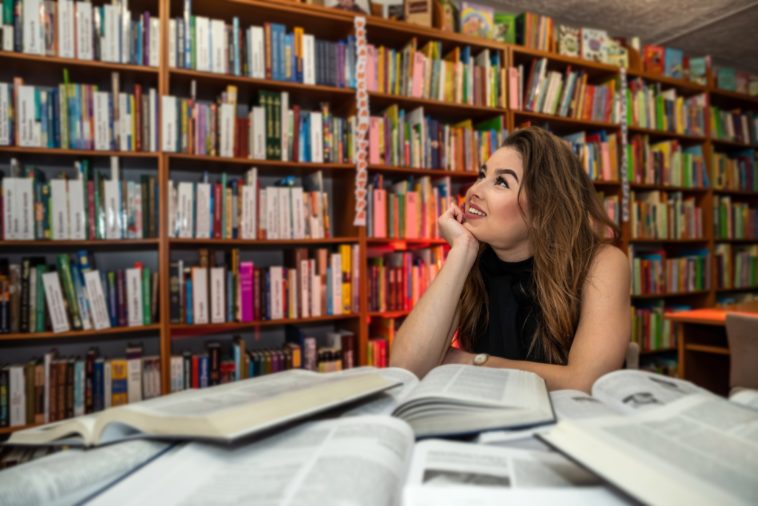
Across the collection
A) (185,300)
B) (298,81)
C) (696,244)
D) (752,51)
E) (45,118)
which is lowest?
(185,300)

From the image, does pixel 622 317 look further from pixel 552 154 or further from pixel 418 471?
pixel 418 471

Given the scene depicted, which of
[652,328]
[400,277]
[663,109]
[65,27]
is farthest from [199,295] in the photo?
[663,109]

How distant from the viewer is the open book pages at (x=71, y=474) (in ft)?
1.40

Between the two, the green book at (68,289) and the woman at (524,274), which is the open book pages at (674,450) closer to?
the woman at (524,274)

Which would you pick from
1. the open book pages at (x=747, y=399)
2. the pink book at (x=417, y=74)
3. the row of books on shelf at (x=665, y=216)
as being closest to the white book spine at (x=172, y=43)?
the pink book at (x=417, y=74)

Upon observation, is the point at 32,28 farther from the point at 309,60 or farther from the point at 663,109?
the point at 663,109

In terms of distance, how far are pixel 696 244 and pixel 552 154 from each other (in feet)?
10.4

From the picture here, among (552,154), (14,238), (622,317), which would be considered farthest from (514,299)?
(14,238)

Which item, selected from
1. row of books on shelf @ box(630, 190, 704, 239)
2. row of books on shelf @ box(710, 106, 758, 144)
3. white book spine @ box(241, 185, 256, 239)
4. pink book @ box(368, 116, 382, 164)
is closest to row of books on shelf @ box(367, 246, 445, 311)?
pink book @ box(368, 116, 382, 164)

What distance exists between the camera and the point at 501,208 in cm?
140

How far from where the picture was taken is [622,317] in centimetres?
115

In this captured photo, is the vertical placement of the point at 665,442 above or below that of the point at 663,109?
below

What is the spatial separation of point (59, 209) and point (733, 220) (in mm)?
4655

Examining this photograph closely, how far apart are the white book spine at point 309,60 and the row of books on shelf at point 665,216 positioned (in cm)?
244
